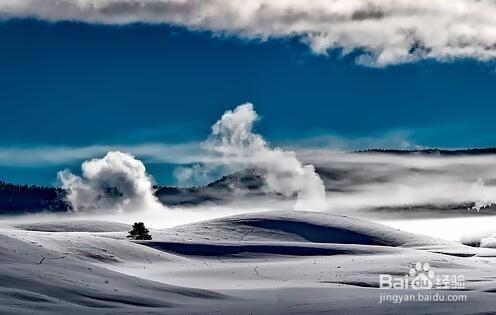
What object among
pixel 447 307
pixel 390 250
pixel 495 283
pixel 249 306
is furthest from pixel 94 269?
pixel 390 250

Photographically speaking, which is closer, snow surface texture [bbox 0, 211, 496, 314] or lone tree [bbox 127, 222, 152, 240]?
snow surface texture [bbox 0, 211, 496, 314]

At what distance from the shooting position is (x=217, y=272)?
Result: 59.1 metres

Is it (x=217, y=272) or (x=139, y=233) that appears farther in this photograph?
(x=139, y=233)

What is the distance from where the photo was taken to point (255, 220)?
107 metres

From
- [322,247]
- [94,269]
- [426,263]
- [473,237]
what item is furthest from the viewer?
[473,237]

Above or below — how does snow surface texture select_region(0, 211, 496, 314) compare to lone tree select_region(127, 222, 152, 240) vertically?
below

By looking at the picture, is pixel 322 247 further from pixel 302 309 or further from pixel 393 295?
pixel 302 309

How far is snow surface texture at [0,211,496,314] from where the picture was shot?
37.9 m

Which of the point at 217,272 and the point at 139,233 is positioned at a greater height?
the point at 139,233

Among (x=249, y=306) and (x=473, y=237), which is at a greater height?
(x=473, y=237)

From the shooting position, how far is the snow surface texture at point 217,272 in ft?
124

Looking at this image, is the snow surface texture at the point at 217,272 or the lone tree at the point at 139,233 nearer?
the snow surface texture at the point at 217,272

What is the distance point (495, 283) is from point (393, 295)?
10.2 metres

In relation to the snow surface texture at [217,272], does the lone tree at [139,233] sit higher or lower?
higher
